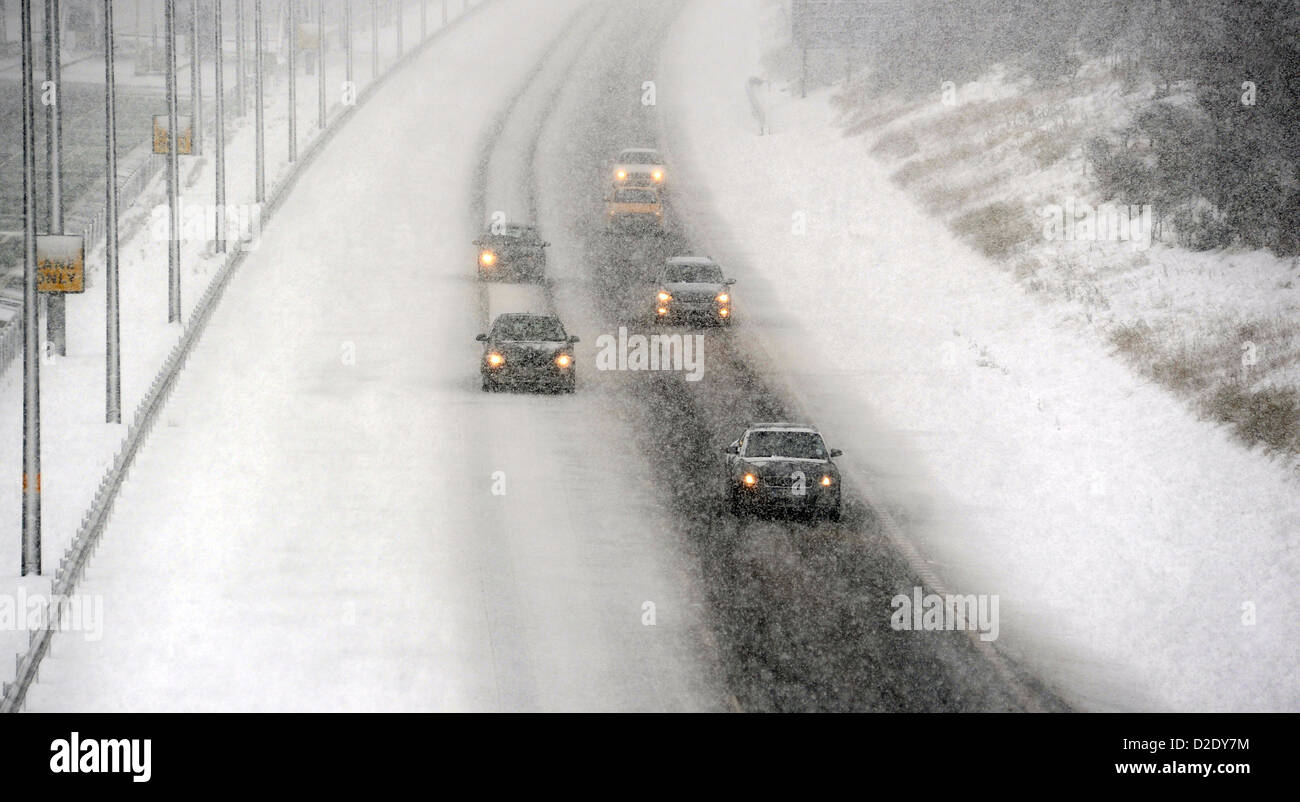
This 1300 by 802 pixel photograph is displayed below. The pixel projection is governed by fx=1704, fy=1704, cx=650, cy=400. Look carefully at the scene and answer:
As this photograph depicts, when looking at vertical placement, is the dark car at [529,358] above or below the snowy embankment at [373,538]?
above

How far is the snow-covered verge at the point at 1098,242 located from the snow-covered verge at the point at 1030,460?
1.67 feet

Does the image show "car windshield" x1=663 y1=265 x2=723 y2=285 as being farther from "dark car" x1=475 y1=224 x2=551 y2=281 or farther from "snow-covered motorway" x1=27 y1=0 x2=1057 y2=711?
"dark car" x1=475 y1=224 x2=551 y2=281

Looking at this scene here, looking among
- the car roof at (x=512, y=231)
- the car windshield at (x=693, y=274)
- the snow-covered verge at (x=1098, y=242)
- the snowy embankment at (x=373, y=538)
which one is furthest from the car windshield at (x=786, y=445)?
the car roof at (x=512, y=231)

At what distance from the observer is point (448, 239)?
1941 inches

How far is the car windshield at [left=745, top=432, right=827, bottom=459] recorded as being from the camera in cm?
2441

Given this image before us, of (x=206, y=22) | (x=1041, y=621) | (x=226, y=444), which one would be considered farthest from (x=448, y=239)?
(x=206, y=22)

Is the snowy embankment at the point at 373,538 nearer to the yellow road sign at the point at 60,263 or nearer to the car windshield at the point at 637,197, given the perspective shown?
the yellow road sign at the point at 60,263

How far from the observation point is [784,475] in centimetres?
2400

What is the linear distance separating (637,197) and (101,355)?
18718 millimetres

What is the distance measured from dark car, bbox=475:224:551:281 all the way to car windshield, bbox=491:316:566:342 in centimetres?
1088

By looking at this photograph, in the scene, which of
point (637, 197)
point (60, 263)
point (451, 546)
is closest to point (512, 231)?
point (637, 197)

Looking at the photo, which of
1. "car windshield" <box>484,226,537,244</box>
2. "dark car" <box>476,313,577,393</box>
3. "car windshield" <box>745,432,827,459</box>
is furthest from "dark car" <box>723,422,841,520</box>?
"car windshield" <box>484,226,537,244</box>

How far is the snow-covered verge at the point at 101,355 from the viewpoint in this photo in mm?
24250
